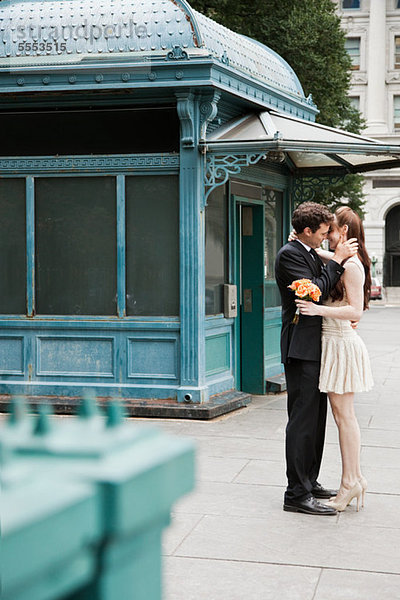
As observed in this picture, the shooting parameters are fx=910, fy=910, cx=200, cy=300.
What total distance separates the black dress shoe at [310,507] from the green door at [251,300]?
5481 mm

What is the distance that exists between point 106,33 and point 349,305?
17.1ft

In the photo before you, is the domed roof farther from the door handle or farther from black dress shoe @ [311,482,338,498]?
black dress shoe @ [311,482,338,498]

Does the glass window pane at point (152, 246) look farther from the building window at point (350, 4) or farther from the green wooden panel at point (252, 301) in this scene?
the building window at point (350, 4)

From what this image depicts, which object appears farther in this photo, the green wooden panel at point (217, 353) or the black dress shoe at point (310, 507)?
the green wooden panel at point (217, 353)

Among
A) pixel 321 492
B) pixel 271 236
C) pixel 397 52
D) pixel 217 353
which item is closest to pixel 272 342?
pixel 271 236

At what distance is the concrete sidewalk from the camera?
448cm

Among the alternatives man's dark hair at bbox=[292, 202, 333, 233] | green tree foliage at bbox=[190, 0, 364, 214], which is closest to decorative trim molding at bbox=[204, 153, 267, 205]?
man's dark hair at bbox=[292, 202, 333, 233]

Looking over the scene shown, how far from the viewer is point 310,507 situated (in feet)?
19.2

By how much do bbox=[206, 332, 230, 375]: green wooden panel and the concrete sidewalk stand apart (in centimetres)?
139

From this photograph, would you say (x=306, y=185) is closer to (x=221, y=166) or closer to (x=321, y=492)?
(x=221, y=166)

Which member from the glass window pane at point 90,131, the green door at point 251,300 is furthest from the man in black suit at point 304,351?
the green door at point 251,300

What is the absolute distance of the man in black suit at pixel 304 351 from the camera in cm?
591

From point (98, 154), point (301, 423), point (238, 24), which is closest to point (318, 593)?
point (301, 423)

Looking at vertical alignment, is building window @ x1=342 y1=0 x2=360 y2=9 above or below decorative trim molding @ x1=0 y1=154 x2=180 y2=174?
above
